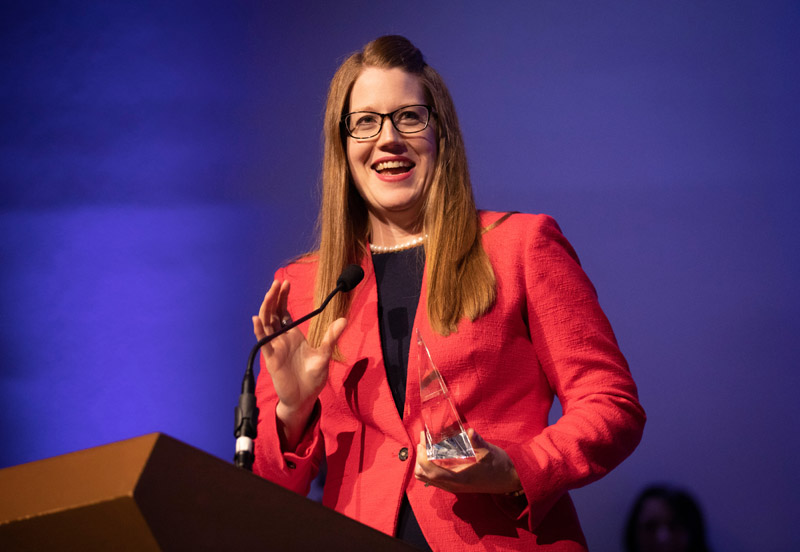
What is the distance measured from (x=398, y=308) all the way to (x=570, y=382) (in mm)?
403

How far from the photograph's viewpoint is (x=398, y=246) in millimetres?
1677

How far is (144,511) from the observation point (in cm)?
59

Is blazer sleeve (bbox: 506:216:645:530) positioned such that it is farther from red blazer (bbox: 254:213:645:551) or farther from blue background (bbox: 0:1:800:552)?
blue background (bbox: 0:1:800:552)

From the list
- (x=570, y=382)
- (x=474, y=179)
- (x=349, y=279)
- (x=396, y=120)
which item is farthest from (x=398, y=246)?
(x=474, y=179)

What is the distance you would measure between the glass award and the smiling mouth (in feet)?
2.02

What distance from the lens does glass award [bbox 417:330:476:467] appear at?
1.01m

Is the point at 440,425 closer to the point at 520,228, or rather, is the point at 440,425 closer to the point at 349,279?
the point at 349,279

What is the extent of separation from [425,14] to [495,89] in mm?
382

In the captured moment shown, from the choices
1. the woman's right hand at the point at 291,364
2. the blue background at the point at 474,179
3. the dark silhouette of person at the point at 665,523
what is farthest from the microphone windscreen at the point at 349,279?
the dark silhouette of person at the point at 665,523

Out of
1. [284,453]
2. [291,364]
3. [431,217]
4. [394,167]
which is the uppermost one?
[394,167]

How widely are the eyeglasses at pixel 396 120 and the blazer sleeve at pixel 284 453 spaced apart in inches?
23.9

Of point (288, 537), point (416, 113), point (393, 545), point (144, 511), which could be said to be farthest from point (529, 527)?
point (416, 113)

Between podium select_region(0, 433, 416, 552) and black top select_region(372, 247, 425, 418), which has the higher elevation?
black top select_region(372, 247, 425, 418)

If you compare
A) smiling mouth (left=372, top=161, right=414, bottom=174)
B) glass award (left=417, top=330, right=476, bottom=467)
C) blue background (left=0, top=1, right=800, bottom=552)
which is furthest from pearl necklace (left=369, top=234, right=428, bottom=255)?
blue background (left=0, top=1, right=800, bottom=552)
